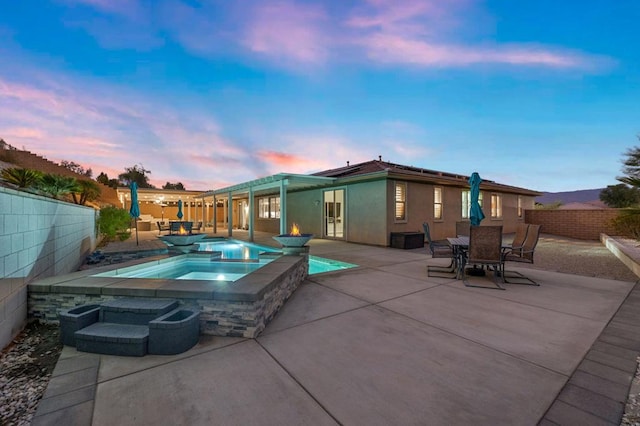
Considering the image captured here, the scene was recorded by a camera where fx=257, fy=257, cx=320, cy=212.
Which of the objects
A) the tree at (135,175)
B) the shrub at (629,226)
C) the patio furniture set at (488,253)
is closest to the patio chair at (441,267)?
the patio furniture set at (488,253)

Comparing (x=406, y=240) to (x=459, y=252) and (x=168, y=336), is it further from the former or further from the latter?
(x=168, y=336)

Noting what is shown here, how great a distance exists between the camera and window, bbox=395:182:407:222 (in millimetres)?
11219

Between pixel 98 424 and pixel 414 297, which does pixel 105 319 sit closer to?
pixel 98 424

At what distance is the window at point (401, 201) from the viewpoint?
1122 cm

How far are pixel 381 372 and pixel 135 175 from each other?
5088 cm

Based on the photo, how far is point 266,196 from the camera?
1842 cm

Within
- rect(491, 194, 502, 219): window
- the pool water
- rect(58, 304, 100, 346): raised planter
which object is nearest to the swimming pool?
the pool water

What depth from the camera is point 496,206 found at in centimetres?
1630

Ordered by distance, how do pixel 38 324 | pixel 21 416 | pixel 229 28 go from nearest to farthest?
pixel 21 416
pixel 38 324
pixel 229 28

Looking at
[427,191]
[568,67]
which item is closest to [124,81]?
[427,191]

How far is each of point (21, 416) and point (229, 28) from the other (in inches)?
403

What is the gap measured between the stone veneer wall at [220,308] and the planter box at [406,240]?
7.48m

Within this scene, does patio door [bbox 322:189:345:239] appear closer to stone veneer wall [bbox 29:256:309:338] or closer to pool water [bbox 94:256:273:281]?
pool water [bbox 94:256:273:281]

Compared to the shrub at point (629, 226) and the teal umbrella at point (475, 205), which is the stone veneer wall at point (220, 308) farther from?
the shrub at point (629, 226)
